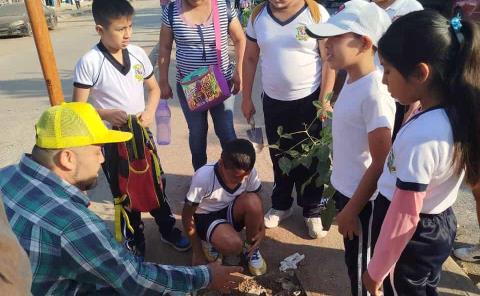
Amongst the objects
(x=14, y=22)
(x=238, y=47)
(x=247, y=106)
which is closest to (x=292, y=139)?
(x=247, y=106)

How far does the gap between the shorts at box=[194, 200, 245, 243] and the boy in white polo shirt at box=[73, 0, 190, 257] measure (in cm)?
24

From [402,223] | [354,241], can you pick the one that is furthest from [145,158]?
[402,223]

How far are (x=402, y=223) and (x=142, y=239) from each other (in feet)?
5.88

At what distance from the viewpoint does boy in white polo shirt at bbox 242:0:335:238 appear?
8.18 feet

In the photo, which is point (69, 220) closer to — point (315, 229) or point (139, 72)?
point (139, 72)

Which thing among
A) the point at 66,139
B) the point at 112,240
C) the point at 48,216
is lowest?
the point at 112,240

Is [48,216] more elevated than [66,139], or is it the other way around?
[66,139]

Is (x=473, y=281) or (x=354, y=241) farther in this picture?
(x=473, y=281)

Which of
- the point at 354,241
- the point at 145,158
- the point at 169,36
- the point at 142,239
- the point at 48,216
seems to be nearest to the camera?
the point at 48,216

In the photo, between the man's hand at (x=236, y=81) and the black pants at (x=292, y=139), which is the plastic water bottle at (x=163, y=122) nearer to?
the man's hand at (x=236, y=81)

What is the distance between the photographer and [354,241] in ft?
6.32

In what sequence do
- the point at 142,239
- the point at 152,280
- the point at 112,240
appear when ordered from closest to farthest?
the point at 112,240
the point at 152,280
the point at 142,239

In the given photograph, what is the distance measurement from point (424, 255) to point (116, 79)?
1876mm

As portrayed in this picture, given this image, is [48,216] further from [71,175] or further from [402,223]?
[402,223]
